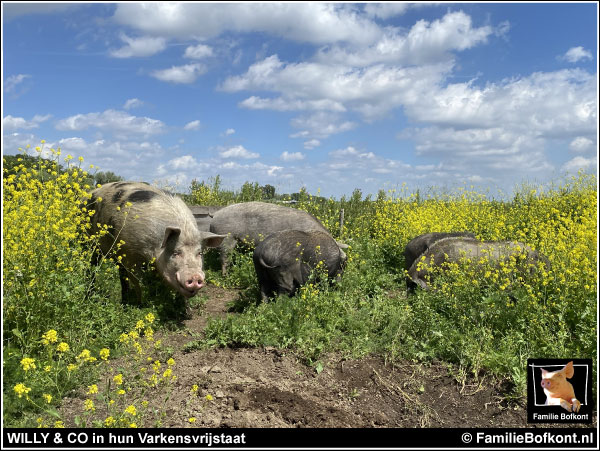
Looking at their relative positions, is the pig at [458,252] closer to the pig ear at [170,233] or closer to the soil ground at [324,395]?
the soil ground at [324,395]

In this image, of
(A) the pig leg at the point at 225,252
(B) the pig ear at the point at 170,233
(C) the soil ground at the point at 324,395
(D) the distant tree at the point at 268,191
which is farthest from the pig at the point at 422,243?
(D) the distant tree at the point at 268,191

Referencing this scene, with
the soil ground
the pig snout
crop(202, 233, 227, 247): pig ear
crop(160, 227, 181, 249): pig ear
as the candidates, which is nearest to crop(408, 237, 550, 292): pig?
the soil ground

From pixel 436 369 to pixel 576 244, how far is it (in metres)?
2.46

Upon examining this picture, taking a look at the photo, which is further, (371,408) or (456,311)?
(456,311)

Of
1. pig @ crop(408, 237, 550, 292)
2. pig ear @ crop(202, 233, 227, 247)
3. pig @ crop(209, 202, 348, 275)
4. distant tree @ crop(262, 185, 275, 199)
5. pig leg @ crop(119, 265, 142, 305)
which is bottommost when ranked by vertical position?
pig leg @ crop(119, 265, 142, 305)

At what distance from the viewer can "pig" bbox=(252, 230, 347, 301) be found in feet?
23.0

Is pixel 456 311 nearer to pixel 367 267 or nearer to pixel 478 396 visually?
pixel 478 396

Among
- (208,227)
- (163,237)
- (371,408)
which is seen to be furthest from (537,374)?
(208,227)

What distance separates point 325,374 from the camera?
493 cm

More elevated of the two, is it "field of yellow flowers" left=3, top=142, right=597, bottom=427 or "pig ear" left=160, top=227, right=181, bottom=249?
"pig ear" left=160, top=227, right=181, bottom=249

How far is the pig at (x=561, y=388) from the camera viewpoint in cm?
398

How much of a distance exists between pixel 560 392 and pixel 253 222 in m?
6.48

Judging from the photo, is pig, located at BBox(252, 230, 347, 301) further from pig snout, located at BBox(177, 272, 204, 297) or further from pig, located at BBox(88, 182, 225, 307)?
pig snout, located at BBox(177, 272, 204, 297)
